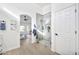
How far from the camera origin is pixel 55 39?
288 centimetres

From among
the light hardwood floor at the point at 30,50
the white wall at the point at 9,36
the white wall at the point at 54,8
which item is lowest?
the light hardwood floor at the point at 30,50

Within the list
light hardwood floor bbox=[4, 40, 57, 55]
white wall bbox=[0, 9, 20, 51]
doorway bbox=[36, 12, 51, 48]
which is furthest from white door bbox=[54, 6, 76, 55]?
white wall bbox=[0, 9, 20, 51]

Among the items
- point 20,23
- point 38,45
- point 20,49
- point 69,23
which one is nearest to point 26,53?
point 20,49

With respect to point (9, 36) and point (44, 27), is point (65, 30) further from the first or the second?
point (9, 36)

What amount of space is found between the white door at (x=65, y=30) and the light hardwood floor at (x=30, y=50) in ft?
1.23

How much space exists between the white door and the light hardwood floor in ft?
1.23

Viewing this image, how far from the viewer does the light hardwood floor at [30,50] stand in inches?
97.8

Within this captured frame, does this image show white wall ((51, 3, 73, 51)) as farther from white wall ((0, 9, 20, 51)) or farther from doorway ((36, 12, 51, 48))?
white wall ((0, 9, 20, 51))

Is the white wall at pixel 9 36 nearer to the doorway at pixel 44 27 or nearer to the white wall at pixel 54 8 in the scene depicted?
the doorway at pixel 44 27

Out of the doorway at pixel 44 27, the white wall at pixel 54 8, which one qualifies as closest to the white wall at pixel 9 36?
the doorway at pixel 44 27

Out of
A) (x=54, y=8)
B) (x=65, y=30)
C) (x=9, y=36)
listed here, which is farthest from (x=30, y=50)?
(x=54, y=8)

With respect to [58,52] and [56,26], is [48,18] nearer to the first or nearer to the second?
[56,26]

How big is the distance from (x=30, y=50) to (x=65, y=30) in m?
1.08

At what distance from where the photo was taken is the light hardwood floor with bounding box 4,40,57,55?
2485mm
